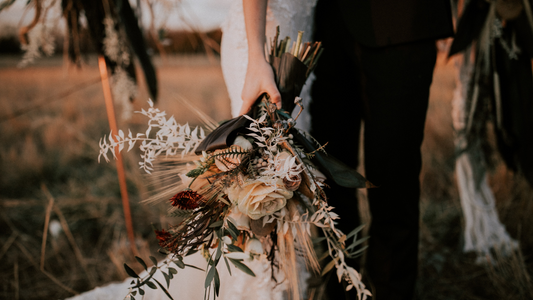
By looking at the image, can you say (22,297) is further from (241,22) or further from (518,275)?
(518,275)

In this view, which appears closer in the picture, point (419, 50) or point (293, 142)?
point (293, 142)

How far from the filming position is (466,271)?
1.72 metres

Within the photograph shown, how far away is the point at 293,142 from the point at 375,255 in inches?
23.2

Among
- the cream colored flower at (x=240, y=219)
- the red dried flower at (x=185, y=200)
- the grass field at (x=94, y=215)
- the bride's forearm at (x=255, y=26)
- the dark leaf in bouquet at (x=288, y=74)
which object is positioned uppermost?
the bride's forearm at (x=255, y=26)

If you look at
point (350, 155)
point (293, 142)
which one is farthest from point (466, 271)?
point (293, 142)

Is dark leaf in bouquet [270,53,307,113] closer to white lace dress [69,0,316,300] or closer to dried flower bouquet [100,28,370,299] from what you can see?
dried flower bouquet [100,28,370,299]

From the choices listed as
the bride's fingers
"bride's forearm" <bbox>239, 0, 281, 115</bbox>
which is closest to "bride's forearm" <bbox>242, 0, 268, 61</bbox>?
"bride's forearm" <bbox>239, 0, 281, 115</bbox>

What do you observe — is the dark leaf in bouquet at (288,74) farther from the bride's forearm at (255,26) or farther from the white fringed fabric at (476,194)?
the white fringed fabric at (476,194)

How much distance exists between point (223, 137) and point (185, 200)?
181mm

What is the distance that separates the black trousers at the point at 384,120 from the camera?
99 centimetres

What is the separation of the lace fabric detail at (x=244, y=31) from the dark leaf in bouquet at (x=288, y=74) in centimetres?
16

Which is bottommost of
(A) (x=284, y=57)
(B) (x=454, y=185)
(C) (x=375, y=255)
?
(B) (x=454, y=185)

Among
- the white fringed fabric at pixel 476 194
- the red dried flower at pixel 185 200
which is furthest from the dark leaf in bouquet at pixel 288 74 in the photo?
the white fringed fabric at pixel 476 194

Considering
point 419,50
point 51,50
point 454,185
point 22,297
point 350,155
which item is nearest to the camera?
point 419,50
